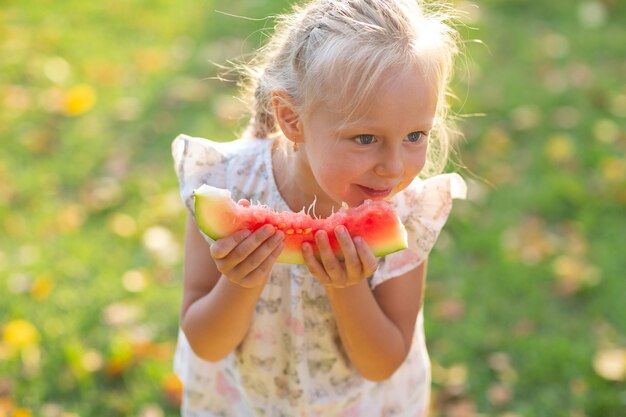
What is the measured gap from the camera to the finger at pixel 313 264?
2111mm

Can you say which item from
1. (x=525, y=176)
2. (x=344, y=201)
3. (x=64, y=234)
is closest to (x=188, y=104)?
(x=64, y=234)

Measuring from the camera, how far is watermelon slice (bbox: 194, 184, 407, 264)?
2.09 meters

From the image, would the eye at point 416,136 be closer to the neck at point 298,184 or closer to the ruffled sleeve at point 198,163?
the neck at point 298,184

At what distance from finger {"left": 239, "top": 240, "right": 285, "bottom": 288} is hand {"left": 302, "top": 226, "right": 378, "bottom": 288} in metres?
0.08

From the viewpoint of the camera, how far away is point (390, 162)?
207 cm

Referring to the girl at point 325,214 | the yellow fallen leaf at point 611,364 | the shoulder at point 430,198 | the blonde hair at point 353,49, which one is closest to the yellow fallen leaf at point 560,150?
the yellow fallen leaf at point 611,364

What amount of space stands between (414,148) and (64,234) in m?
2.86

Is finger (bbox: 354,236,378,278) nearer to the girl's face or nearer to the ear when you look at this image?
the girl's face

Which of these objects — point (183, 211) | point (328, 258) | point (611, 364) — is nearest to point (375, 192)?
point (328, 258)

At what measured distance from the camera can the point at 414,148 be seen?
2133 mm

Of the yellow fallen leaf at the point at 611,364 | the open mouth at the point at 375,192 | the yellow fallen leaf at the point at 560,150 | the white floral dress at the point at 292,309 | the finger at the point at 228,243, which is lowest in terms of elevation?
the yellow fallen leaf at the point at 560,150

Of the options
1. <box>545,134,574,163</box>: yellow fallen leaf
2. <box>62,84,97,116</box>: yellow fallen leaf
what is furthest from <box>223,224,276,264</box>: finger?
<box>62,84,97,116</box>: yellow fallen leaf

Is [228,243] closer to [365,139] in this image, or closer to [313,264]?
[313,264]

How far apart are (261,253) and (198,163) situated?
0.57m
